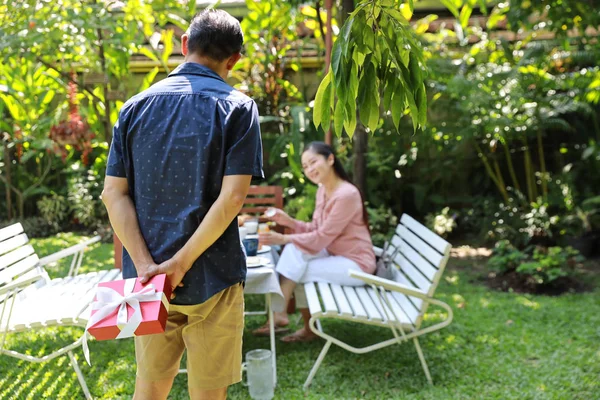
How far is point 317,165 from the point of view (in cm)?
386

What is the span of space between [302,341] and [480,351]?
1114mm

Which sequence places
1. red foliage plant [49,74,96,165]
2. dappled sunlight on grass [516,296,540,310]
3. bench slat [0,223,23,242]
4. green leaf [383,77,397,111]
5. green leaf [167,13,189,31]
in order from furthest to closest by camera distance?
red foliage plant [49,74,96,165] < green leaf [167,13,189,31] < dappled sunlight on grass [516,296,540,310] < bench slat [0,223,23,242] < green leaf [383,77,397,111]

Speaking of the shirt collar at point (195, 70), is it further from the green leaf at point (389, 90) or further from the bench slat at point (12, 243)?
the bench slat at point (12, 243)

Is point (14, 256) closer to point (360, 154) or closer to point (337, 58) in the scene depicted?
point (337, 58)

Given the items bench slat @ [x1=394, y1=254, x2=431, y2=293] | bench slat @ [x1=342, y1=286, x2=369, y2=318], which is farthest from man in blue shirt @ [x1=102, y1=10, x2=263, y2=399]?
bench slat @ [x1=394, y1=254, x2=431, y2=293]

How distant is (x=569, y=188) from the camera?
671 centimetres

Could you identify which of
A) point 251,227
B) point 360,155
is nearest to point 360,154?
point 360,155

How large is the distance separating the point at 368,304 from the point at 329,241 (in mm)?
533

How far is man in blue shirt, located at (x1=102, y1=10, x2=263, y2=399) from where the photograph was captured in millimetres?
1819

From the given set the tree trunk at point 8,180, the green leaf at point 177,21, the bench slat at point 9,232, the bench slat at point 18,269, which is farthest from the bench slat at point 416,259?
the tree trunk at point 8,180

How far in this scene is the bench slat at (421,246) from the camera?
3.36 metres

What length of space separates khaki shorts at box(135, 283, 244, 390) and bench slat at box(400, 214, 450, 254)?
1643mm

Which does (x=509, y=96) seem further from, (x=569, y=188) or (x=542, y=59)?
(x=569, y=188)

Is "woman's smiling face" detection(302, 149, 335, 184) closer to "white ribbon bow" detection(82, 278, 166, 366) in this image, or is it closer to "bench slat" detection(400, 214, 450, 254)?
"bench slat" detection(400, 214, 450, 254)
